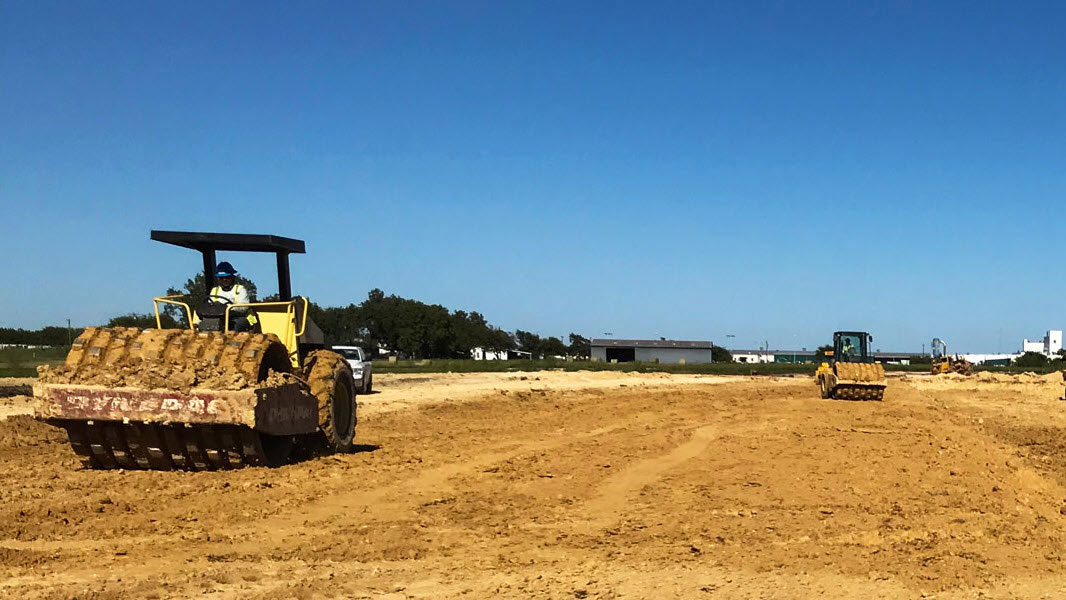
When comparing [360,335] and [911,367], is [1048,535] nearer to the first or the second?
[911,367]

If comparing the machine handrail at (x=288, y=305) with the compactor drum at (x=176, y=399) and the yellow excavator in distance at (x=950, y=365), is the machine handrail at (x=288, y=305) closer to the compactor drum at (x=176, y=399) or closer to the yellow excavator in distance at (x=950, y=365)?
the compactor drum at (x=176, y=399)

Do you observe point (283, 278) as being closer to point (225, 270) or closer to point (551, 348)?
point (225, 270)

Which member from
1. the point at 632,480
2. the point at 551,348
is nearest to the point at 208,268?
the point at 632,480

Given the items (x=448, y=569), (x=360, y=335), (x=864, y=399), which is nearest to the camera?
(x=448, y=569)

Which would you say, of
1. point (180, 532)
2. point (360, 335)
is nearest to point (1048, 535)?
point (180, 532)

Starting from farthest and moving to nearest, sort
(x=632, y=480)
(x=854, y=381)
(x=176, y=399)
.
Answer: (x=854, y=381)
(x=632, y=480)
(x=176, y=399)

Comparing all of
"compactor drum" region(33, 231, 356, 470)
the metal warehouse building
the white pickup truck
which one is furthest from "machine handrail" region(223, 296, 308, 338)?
the metal warehouse building

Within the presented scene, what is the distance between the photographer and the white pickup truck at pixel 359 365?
29.5 m

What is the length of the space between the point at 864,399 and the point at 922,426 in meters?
14.1

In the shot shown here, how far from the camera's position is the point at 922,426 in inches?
740

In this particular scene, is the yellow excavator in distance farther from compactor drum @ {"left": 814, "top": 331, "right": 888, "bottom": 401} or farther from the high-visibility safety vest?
the high-visibility safety vest

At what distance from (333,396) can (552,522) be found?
4.44 metres

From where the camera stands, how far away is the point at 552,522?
26.7 ft

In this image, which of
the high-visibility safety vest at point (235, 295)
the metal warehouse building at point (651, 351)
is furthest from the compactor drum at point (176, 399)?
the metal warehouse building at point (651, 351)
